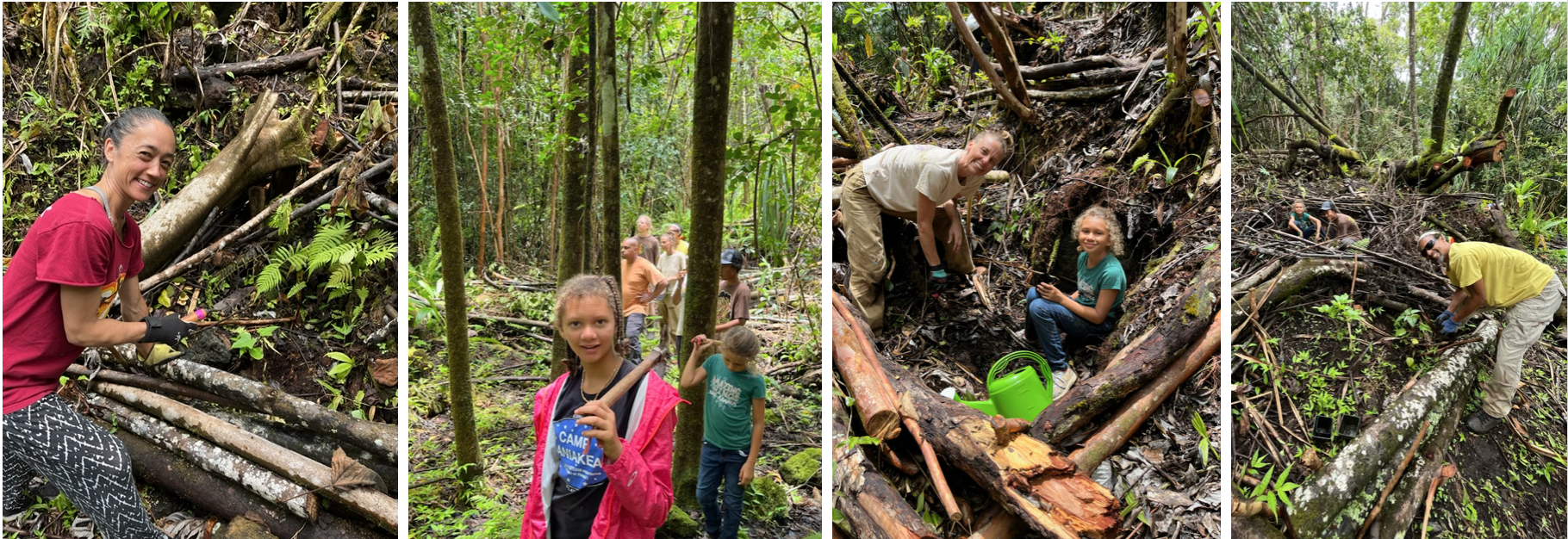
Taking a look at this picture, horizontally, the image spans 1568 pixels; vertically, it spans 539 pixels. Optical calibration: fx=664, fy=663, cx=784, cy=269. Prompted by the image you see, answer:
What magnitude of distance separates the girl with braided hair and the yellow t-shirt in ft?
11.4

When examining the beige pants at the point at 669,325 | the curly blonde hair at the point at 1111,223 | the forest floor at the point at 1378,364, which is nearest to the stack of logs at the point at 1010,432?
the curly blonde hair at the point at 1111,223

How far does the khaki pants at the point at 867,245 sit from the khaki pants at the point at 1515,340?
8.71 ft

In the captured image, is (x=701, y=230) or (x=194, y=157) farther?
(x=194, y=157)

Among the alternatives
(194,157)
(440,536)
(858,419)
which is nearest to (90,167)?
(194,157)

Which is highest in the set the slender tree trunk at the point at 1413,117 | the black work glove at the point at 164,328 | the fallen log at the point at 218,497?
the slender tree trunk at the point at 1413,117

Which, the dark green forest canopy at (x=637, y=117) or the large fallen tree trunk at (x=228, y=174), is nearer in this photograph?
the dark green forest canopy at (x=637, y=117)

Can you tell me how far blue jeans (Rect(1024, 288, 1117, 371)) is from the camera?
2639mm

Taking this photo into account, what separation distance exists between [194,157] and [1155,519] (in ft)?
14.3

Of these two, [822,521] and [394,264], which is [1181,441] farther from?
[394,264]

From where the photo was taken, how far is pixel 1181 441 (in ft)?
8.23

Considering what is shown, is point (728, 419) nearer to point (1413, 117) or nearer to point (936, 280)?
point (936, 280)

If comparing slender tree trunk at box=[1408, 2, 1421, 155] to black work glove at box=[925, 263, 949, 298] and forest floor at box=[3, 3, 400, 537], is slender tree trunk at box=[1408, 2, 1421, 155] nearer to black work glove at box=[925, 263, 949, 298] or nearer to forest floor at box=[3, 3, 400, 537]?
black work glove at box=[925, 263, 949, 298]

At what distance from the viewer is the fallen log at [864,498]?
235 cm

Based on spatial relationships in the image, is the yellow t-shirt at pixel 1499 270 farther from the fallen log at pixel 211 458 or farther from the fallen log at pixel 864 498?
the fallen log at pixel 211 458
